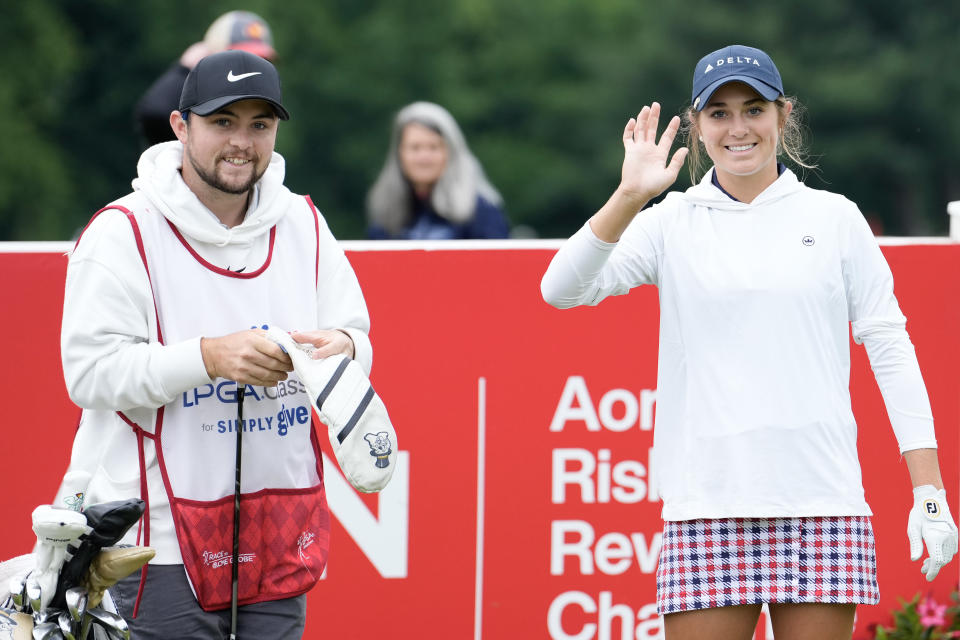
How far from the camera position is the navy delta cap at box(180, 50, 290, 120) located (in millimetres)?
3533

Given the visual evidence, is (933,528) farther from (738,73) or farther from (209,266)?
(209,266)

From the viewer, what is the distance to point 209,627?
11.7ft

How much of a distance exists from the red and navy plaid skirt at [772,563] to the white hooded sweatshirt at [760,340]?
0.05m

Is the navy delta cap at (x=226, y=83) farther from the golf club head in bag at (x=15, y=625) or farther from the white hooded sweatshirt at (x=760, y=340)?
the golf club head in bag at (x=15, y=625)

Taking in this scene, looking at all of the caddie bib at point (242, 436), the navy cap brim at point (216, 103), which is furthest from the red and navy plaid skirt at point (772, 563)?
the navy cap brim at point (216, 103)

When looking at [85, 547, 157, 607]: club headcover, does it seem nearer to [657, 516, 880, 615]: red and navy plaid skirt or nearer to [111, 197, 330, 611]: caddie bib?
[111, 197, 330, 611]: caddie bib

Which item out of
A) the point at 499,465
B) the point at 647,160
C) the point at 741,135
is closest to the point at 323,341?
the point at 647,160

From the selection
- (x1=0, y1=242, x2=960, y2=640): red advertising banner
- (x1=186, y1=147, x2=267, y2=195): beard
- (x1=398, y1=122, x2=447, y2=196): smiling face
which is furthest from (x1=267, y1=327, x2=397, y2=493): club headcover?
(x1=398, y1=122, x2=447, y2=196): smiling face

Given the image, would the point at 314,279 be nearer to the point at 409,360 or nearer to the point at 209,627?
the point at 209,627

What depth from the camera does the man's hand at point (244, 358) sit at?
338 cm

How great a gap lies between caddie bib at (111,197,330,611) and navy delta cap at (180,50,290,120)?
0.29m

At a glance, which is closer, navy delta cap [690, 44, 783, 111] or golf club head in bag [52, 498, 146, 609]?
golf club head in bag [52, 498, 146, 609]

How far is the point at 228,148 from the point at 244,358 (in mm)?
529

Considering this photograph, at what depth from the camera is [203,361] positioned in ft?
11.1
